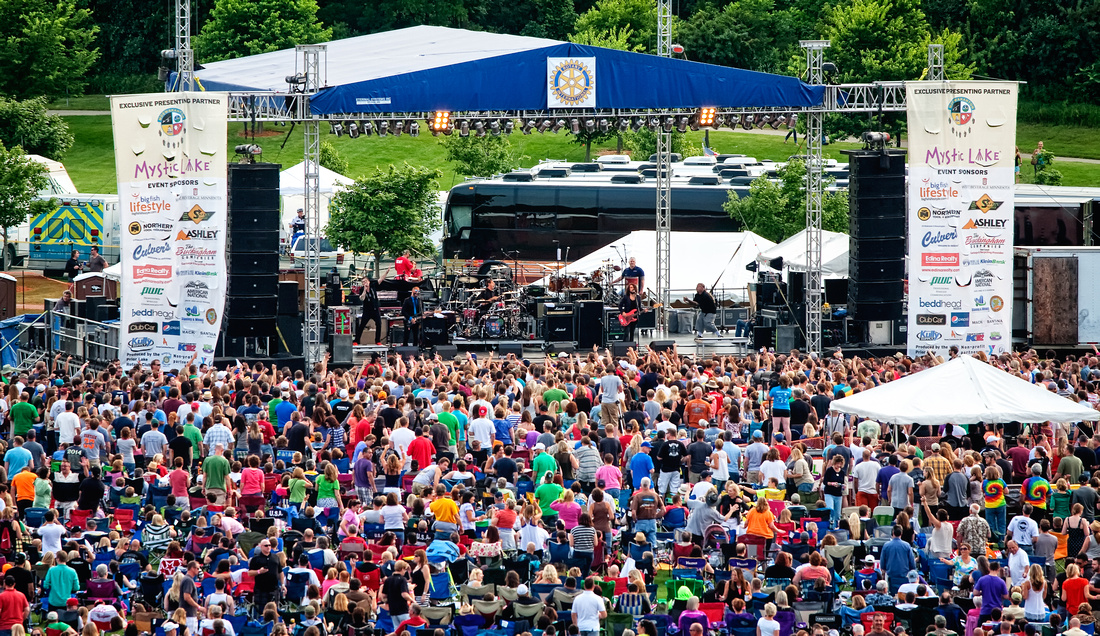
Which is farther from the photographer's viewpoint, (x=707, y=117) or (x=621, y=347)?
(x=621, y=347)

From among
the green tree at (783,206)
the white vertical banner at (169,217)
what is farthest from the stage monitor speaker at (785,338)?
the white vertical banner at (169,217)

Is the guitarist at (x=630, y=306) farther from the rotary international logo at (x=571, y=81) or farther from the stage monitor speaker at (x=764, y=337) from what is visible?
the rotary international logo at (x=571, y=81)

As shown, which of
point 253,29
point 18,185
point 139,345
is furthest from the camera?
point 253,29

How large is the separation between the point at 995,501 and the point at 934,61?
37.5ft

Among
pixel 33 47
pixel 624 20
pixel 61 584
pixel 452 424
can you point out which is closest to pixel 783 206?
pixel 452 424

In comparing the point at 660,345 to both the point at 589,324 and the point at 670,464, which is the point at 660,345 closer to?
the point at 589,324

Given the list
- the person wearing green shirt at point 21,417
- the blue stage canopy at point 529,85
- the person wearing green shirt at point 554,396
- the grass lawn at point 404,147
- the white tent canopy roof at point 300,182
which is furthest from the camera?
the grass lawn at point 404,147

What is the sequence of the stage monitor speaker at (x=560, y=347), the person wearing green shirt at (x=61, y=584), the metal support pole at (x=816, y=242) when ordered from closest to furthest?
the person wearing green shirt at (x=61, y=584), the metal support pole at (x=816, y=242), the stage monitor speaker at (x=560, y=347)

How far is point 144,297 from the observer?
22.8 metres

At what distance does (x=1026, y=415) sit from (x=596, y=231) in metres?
21.6

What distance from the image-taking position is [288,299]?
2522cm

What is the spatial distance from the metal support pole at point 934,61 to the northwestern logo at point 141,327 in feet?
41.9

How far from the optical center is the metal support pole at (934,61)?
23656mm

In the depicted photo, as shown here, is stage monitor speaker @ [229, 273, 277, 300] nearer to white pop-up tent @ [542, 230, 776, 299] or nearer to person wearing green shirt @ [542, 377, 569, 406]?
person wearing green shirt @ [542, 377, 569, 406]
